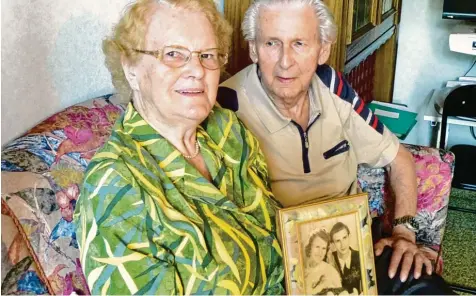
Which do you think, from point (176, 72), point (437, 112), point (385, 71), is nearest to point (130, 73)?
point (176, 72)

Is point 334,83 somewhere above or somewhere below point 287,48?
below

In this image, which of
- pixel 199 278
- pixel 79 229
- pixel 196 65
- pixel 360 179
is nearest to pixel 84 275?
pixel 79 229

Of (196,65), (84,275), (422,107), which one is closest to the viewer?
(84,275)

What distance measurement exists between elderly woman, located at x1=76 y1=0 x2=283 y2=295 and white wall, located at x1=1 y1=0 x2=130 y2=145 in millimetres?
159

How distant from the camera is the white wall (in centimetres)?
120

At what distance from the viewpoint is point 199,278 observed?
1.05 metres

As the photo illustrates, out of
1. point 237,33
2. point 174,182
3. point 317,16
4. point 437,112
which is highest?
point 317,16

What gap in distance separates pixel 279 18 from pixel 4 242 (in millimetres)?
873

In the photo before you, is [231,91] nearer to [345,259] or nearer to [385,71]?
[345,259]

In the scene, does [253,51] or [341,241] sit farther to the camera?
[253,51]

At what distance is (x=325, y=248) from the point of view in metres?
1.06

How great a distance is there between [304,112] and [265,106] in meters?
0.12

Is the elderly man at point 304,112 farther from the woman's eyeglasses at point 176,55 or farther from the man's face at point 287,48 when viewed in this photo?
the woman's eyeglasses at point 176,55

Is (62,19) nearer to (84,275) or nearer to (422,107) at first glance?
(84,275)
